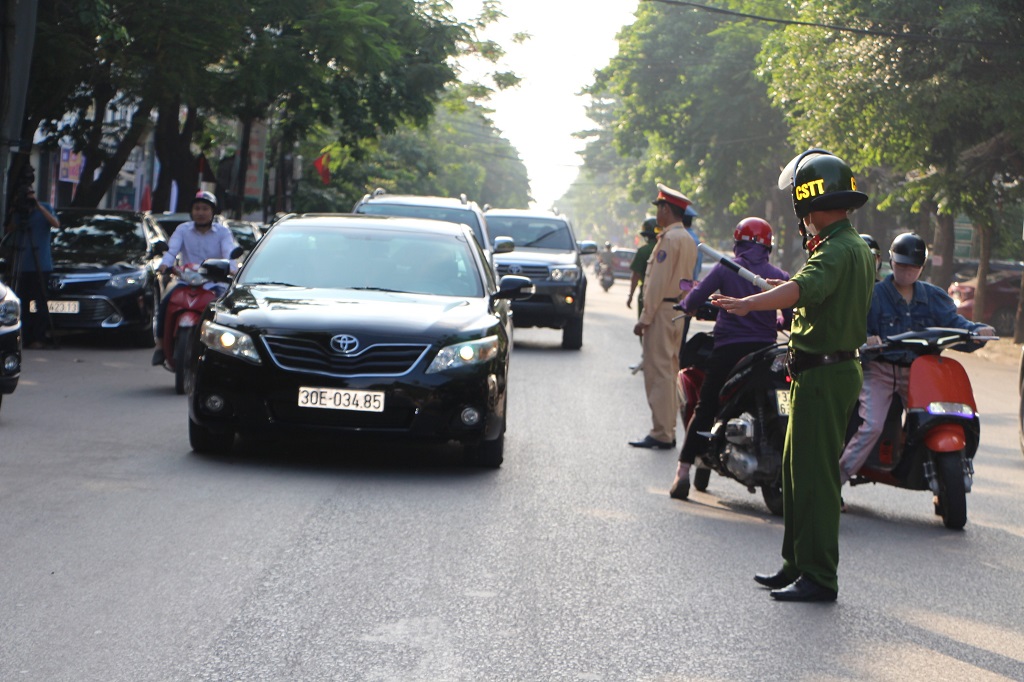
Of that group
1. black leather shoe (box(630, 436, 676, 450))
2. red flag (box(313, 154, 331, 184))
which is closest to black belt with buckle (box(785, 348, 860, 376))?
black leather shoe (box(630, 436, 676, 450))

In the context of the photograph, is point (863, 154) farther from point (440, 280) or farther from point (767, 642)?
point (767, 642)

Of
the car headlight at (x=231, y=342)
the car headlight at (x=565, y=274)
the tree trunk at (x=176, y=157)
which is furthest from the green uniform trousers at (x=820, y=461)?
the tree trunk at (x=176, y=157)

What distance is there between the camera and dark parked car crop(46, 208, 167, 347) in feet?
60.8

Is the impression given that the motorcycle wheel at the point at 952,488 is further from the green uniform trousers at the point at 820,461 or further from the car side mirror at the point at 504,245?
the car side mirror at the point at 504,245

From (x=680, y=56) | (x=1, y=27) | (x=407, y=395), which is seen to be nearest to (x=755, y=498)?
(x=407, y=395)

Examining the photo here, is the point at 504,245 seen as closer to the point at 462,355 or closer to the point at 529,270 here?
the point at 529,270

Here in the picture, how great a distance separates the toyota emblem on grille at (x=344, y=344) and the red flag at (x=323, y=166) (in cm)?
3553

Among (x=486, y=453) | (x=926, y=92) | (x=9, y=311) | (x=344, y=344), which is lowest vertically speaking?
(x=486, y=453)

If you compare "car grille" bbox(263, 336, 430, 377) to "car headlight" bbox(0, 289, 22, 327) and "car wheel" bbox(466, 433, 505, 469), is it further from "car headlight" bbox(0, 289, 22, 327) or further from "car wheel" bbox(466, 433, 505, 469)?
"car headlight" bbox(0, 289, 22, 327)

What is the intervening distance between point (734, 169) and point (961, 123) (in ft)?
84.2

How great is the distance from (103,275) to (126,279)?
0.87ft

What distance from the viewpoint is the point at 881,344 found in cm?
895

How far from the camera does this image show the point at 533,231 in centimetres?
2384

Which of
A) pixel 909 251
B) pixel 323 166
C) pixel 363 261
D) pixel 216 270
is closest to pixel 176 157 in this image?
pixel 323 166
